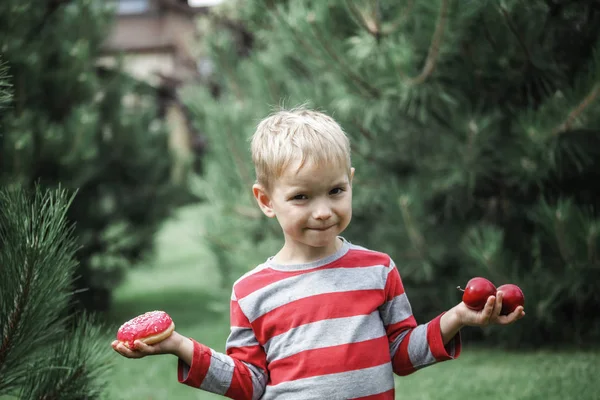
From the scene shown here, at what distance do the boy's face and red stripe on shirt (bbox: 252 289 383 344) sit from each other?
15 centimetres

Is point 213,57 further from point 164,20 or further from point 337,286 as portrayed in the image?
point 164,20

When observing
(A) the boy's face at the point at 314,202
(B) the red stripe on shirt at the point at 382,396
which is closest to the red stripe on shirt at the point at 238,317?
(A) the boy's face at the point at 314,202

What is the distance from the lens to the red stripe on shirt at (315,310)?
175 centimetres

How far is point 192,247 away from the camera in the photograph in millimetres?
10984

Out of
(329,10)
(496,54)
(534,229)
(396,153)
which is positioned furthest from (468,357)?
(329,10)

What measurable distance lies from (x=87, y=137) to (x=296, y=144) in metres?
3.86

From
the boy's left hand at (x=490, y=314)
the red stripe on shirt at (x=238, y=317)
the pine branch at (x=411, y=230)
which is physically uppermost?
the boy's left hand at (x=490, y=314)

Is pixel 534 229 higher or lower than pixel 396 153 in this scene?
lower

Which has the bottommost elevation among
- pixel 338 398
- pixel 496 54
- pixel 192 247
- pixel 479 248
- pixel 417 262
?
pixel 192 247

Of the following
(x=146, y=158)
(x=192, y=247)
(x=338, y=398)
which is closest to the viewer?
(x=338, y=398)

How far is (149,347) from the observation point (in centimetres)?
157

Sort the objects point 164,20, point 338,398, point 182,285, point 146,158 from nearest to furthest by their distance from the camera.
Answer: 1. point 338,398
2. point 146,158
3. point 182,285
4. point 164,20

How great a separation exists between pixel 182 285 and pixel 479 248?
548 centimetres

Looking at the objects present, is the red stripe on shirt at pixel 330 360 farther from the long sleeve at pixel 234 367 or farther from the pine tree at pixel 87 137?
the pine tree at pixel 87 137
